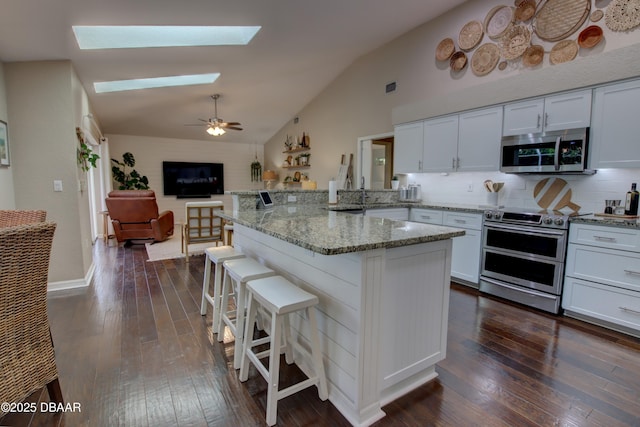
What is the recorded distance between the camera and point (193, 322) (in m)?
2.62

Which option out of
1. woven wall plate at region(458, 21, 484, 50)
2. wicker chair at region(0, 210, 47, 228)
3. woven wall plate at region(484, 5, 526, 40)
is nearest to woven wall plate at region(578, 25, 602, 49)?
woven wall plate at region(484, 5, 526, 40)

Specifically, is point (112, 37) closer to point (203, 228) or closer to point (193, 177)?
point (203, 228)

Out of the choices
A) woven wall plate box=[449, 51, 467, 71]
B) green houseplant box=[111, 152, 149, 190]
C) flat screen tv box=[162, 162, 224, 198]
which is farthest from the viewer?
flat screen tv box=[162, 162, 224, 198]

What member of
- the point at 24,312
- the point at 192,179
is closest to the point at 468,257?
the point at 24,312

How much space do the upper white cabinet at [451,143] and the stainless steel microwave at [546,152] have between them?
15 centimetres

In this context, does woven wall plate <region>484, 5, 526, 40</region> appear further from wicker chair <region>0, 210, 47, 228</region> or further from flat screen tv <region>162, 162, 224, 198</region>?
flat screen tv <region>162, 162, 224, 198</region>

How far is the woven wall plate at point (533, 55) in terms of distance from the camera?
3.37m

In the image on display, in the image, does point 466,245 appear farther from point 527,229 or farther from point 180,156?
point 180,156

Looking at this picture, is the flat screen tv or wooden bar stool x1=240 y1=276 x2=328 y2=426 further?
the flat screen tv

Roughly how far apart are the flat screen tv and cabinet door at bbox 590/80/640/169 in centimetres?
807

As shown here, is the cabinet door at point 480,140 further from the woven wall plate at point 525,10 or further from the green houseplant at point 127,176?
the green houseplant at point 127,176

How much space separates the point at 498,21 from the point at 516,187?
2.00 m

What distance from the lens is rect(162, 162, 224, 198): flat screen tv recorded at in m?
8.19

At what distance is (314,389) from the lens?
1.79m
